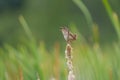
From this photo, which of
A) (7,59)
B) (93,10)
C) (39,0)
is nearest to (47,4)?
(39,0)

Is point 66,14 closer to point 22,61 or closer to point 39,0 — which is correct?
point 39,0

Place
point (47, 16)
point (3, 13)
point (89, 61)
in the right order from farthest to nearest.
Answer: point (3, 13), point (47, 16), point (89, 61)

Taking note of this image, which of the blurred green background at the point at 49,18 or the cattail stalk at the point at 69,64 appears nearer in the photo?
the cattail stalk at the point at 69,64

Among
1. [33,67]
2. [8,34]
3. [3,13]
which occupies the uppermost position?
[3,13]

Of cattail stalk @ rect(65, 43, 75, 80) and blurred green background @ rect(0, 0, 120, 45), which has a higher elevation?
blurred green background @ rect(0, 0, 120, 45)

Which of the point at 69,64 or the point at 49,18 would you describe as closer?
the point at 69,64

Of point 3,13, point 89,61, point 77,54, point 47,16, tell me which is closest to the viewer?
point 89,61

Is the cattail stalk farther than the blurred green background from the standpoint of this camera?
No

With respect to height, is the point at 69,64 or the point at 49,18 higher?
the point at 49,18

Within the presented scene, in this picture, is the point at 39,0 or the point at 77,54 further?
the point at 39,0

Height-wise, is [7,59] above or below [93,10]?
below

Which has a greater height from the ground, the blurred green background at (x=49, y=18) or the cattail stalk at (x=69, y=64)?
the blurred green background at (x=49, y=18)
